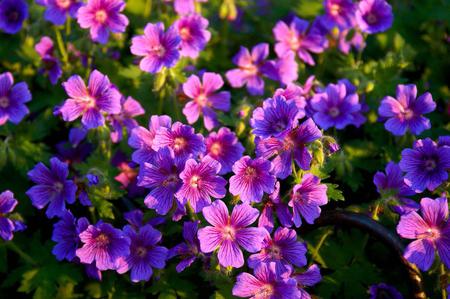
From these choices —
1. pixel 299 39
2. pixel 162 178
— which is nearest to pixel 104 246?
pixel 162 178

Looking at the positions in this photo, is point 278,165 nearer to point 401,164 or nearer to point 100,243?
point 401,164

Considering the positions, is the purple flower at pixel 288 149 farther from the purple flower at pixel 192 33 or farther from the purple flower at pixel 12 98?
the purple flower at pixel 12 98

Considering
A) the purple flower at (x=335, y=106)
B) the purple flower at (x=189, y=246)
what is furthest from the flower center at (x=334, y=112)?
the purple flower at (x=189, y=246)

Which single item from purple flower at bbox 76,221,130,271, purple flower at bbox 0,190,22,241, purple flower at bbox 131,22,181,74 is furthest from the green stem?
purple flower at bbox 131,22,181,74

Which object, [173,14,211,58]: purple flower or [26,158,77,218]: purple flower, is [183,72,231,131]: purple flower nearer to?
[173,14,211,58]: purple flower

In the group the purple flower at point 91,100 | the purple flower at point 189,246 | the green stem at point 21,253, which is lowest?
the green stem at point 21,253

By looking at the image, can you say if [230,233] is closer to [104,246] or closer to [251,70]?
[104,246]
